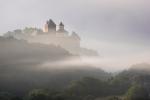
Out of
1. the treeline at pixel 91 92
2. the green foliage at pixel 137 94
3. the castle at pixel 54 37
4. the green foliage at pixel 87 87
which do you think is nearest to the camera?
the treeline at pixel 91 92

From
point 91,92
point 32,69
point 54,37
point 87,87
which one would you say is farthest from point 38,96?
point 54,37

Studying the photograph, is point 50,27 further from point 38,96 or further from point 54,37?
point 38,96

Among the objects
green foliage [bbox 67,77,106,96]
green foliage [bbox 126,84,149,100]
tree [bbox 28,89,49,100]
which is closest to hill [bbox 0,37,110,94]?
green foliage [bbox 67,77,106,96]

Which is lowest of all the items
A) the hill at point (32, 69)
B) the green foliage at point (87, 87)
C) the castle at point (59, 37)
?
the green foliage at point (87, 87)

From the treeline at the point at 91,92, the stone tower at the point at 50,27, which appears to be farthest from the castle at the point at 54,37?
the treeline at the point at 91,92

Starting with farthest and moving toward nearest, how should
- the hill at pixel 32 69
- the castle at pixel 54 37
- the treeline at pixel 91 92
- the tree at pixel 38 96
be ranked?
1. the castle at pixel 54 37
2. the hill at pixel 32 69
3. the treeline at pixel 91 92
4. the tree at pixel 38 96

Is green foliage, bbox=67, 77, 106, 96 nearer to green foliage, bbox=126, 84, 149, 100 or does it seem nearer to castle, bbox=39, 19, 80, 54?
green foliage, bbox=126, 84, 149, 100

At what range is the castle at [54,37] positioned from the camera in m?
144

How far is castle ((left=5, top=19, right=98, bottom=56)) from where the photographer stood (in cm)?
14438

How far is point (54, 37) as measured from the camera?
146 meters

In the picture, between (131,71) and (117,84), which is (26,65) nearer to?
(117,84)

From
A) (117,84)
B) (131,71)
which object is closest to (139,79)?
(117,84)

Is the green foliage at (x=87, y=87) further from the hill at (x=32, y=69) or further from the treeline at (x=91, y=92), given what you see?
the hill at (x=32, y=69)

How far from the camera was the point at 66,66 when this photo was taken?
414 ft
